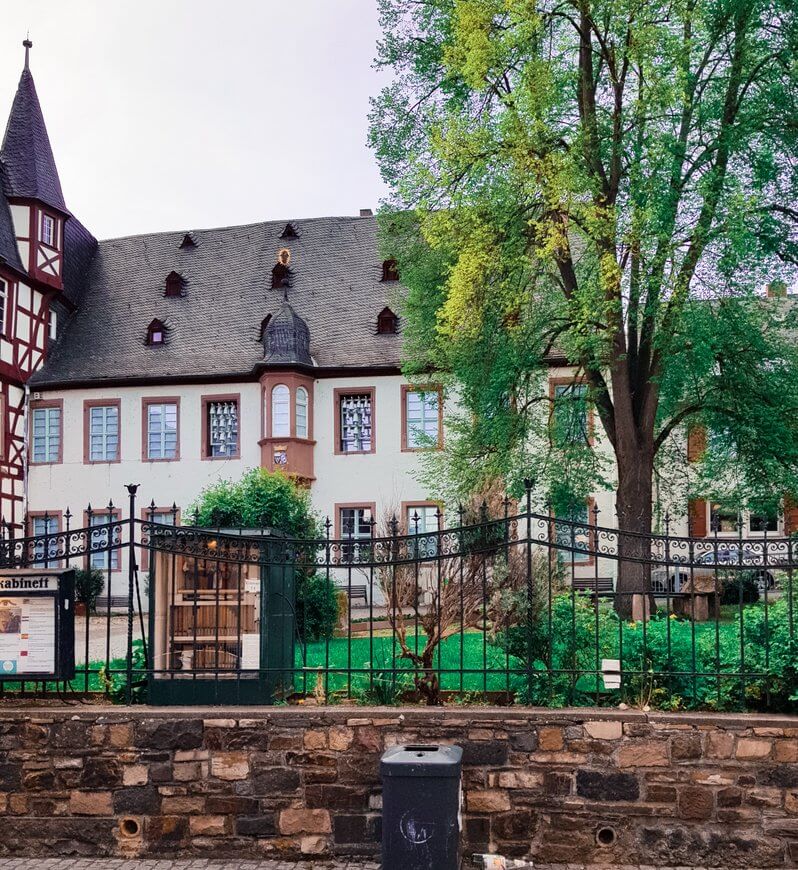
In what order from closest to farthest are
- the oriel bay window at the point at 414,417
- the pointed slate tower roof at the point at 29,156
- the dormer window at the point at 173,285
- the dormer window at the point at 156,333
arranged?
the oriel bay window at the point at 414,417 → the pointed slate tower roof at the point at 29,156 → the dormer window at the point at 156,333 → the dormer window at the point at 173,285

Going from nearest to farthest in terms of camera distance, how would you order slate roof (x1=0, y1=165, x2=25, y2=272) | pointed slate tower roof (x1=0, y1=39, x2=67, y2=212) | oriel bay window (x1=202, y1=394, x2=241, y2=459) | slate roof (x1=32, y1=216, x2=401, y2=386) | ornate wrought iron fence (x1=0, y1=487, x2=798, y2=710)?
ornate wrought iron fence (x1=0, y1=487, x2=798, y2=710) → slate roof (x1=0, y1=165, x2=25, y2=272) → oriel bay window (x1=202, y1=394, x2=241, y2=459) → slate roof (x1=32, y1=216, x2=401, y2=386) → pointed slate tower roof (x1=0, y1=39, x2=67, y2=212)

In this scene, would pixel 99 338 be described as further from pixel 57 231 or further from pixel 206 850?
pixel 206 850

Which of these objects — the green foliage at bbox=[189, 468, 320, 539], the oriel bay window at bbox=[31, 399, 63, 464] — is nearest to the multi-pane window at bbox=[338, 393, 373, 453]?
the oriel bay window at bbox=[31, 399, 63, 464]

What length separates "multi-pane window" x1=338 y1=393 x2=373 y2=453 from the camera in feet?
96.1

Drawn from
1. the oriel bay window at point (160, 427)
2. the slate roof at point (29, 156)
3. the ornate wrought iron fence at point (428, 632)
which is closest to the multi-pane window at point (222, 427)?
the oriel bay window at point (160, 427)

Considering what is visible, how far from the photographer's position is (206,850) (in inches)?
300

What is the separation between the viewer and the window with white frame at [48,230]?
99.4 ft

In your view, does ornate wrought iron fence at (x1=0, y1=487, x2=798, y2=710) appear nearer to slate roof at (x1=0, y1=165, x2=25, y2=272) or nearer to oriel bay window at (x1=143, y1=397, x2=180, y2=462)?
oriel bay window at (x1=143, y1=397, x2=180, y2=462)

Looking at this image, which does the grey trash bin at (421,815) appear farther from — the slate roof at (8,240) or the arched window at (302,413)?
the slate roof at (8,240)

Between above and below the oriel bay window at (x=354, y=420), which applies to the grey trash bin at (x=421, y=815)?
below

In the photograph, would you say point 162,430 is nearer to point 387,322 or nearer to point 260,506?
point 387,322

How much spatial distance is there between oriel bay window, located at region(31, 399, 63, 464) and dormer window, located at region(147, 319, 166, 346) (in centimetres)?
301

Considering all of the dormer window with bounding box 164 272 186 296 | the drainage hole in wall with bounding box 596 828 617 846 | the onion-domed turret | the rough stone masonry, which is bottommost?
the drainage hole in wall with bounding box 596 828 617 846

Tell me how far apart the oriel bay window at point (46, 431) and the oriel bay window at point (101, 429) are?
0.75 metres
